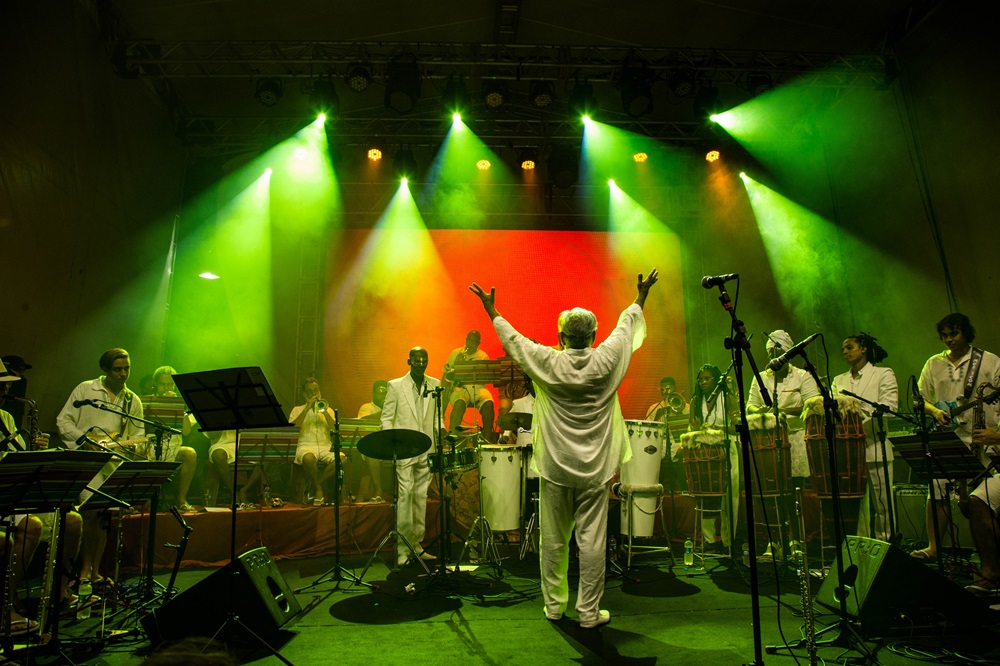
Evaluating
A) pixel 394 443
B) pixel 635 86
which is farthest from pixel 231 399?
pixel 635 86

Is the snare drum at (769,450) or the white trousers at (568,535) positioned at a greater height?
the snare drum at (769,450)

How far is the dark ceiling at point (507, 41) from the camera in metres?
9.66

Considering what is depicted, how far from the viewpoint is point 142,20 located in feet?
31.4

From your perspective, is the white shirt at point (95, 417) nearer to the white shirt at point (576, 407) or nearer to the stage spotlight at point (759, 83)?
the white shirt at point (576, 407)

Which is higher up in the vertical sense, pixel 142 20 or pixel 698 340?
pixel 142 20

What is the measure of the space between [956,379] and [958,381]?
25mm

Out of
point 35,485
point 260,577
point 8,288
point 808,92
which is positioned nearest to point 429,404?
point 260,577

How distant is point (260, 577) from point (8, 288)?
16.7 ft

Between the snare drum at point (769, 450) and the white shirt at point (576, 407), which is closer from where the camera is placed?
the white shirt at point (576, 407)

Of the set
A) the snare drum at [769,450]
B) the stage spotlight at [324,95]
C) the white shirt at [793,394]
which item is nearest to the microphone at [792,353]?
the snare drum at [769,450]

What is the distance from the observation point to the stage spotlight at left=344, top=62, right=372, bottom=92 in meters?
9.77

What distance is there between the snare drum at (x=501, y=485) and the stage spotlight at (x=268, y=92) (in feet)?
22.7

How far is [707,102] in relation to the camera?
10484mm

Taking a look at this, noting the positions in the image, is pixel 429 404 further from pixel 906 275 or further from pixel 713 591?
pixel 906 275
